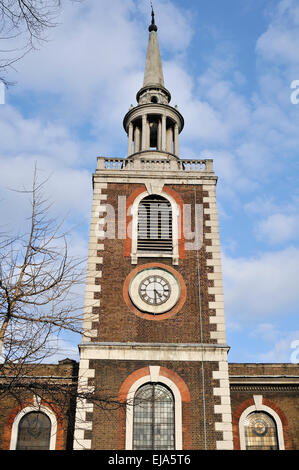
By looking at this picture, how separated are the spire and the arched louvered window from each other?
1754 cm

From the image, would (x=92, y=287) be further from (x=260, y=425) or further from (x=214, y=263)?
(x=260, y=425)

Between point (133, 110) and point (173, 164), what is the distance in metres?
4.37

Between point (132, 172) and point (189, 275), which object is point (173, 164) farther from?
point (189, 275)

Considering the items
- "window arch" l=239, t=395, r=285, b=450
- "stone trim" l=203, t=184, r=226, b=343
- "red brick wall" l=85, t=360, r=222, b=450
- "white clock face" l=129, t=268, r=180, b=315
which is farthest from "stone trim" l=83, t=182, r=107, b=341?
"window arch" l=239, t=395, r=285, b=450

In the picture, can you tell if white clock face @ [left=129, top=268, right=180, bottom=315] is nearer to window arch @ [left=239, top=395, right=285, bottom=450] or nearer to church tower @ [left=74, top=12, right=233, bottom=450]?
church tower @ [left=74, top=12, right=233, bottom=450]

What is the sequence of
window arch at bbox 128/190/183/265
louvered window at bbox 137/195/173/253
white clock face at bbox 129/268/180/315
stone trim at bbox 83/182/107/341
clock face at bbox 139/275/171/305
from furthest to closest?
louvered window at bbox 137/195/173/253 → window arch at bbox 128/190/183/265 → clock face at bbox 139/275/171/305 → white clock face at bbox 129/268/180/315 → stone trim at bbox 83/182/107/341

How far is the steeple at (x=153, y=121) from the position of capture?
23266 millimetres

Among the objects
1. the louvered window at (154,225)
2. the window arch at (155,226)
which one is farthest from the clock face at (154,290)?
the louvered window at (154,225)

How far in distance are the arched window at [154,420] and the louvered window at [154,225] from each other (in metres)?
5.22

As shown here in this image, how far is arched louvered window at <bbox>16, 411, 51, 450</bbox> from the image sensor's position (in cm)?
1636

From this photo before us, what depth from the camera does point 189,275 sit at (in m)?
18.4

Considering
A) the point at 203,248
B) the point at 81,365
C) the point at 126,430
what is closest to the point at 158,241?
the point at 203,248

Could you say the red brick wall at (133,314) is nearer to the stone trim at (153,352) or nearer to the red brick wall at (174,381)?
the stone trim at (153,352)
